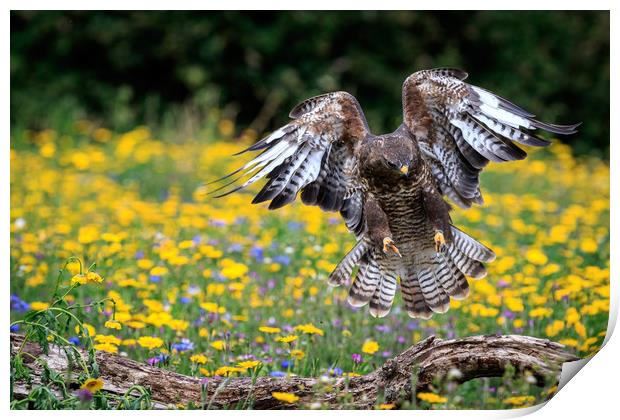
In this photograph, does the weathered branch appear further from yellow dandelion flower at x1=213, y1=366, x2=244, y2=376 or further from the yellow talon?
the yellow talon

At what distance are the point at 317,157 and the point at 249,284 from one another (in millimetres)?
911

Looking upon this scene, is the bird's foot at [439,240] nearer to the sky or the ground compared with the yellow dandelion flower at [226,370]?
nearer to the sky

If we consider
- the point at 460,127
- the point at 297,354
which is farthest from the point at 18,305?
the point at 460,127

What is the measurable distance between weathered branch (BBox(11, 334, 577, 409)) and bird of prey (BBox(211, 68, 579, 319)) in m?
0.50

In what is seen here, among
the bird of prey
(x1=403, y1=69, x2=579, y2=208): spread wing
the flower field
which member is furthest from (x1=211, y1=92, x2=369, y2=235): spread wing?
the flower field

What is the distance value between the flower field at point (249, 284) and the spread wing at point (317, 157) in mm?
442

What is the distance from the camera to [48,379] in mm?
2482

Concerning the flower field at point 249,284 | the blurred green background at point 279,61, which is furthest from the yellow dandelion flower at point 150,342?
the blurred green background at point 279,61

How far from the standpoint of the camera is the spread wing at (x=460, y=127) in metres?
2.86

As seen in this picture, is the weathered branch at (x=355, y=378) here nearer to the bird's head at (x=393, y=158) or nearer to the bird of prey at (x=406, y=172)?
the bird of prey at (x=406, y=172)

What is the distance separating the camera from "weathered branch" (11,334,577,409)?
8.29 feet

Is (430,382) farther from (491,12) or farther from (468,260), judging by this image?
(491,12)

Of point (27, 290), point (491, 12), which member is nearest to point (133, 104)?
point (491, 12)
